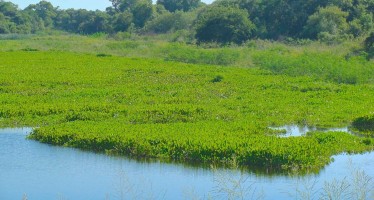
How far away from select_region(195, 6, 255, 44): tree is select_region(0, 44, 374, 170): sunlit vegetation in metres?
13.5

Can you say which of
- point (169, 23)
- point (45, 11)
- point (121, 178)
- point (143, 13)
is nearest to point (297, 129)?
point (121, 178)

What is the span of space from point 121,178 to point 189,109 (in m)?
7.47

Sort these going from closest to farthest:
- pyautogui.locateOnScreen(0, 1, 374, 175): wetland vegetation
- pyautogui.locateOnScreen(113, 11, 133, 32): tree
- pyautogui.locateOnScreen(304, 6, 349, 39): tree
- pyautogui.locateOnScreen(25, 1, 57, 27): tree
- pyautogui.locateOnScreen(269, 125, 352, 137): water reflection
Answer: pyautogui.locateOnScreen(0, 1, 374, 175): wetland vegetation → pyautogui.locateOnScreen(269, 125, 352, 137): water reflection → pyautogui.locateOnScreen(304, 6, 349, 39): tree → pyautogui.locateOnScreen(113, 11, 133, 32): tree → pyautogui.locateOnScreen(25, 1, 57, 27): tree

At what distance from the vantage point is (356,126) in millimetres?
19359

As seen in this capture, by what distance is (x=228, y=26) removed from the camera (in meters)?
48.2

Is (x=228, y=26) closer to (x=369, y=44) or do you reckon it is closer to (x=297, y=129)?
(x=369, y=44)

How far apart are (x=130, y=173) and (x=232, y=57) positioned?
23771mm

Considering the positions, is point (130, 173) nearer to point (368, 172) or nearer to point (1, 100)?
point (368, 172)

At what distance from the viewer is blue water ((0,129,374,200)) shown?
39.9ft

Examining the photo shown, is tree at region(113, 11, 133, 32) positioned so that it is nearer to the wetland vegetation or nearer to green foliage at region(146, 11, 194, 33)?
green foliage at region(146, 11, 194, 33)

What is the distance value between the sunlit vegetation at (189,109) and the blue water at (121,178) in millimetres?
626

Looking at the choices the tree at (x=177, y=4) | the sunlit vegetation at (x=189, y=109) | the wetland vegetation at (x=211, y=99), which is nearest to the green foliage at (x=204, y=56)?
the wetland vegetation at (x=211, y=99)

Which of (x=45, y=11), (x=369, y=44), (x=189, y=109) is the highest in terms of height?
(x=369, y=44)

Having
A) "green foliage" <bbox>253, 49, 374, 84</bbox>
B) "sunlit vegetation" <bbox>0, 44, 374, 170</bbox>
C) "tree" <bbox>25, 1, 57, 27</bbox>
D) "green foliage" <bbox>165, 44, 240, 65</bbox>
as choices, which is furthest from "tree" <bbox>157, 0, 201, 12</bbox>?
"green foliage" <bbox>253, 49, 374, 84</bbox>
